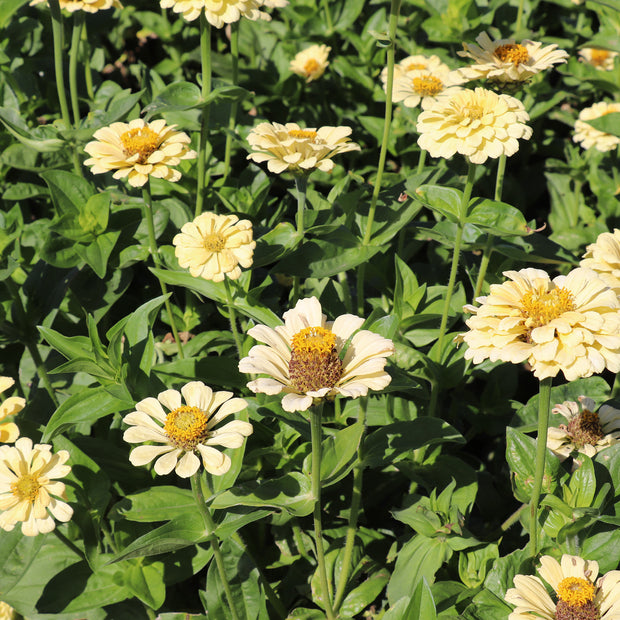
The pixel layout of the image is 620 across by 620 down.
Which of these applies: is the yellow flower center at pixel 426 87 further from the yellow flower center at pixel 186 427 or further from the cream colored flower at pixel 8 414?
the cream colored flower at pixel 8 414

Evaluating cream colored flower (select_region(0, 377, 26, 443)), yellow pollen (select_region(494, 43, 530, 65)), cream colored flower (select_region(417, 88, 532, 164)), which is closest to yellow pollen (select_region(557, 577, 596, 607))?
cream colored flower (select_region(417, 88, 532, 164))

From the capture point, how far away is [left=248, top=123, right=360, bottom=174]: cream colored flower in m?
1.86

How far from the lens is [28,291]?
237cm

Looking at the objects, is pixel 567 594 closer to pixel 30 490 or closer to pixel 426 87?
pixel 30 490

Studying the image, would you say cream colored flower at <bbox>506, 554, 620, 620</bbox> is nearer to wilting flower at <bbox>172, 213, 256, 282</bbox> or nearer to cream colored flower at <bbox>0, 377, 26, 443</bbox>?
wilting flower at <bbox>172, 213, 256, 282</bbox>

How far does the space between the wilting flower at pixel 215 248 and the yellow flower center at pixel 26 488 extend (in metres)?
0.60

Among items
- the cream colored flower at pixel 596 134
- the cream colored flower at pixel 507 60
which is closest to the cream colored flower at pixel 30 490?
the cream colored flower at pixel 507 60

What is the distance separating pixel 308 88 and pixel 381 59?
0.38 meters

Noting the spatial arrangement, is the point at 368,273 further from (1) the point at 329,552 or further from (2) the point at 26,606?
(2) the point at 26,606

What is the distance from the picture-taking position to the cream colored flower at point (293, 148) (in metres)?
1.86

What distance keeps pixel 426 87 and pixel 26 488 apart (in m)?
1.77

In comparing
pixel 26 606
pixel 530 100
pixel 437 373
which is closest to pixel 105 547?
pixel 26 606

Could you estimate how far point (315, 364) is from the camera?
54.3 inches

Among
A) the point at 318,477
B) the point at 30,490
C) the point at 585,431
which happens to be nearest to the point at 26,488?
the point at 30,490
